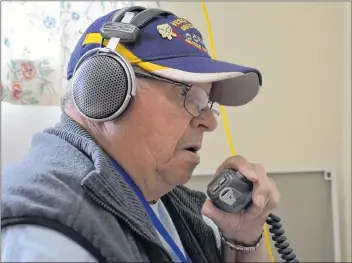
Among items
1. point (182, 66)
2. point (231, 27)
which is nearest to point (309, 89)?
point (231, 27)

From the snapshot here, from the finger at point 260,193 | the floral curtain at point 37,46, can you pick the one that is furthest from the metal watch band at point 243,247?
the floral curtain at point 37,46

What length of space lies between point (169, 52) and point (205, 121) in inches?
6.6

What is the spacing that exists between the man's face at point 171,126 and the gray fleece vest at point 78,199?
11cm

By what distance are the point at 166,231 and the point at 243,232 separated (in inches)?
7.5

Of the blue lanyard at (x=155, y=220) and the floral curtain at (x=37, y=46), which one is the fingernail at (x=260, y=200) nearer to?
the blue lanyard at (x=155, y=220)

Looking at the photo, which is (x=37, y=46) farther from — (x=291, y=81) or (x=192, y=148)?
(x=291, y=81)

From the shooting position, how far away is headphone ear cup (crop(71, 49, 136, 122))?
0.75 metres

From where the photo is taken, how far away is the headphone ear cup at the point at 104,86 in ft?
2.47

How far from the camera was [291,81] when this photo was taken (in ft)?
5.87

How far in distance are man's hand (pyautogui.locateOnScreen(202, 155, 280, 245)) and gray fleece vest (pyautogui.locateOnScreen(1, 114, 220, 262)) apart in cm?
24

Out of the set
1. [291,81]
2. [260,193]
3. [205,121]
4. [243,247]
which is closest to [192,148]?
[205,121]

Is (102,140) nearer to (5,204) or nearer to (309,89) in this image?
(5,204)

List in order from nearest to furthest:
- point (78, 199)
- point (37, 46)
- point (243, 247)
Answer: point (78, 199) < point (243, 247) < point (37, 46)

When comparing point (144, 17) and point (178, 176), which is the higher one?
point (144, 17)
